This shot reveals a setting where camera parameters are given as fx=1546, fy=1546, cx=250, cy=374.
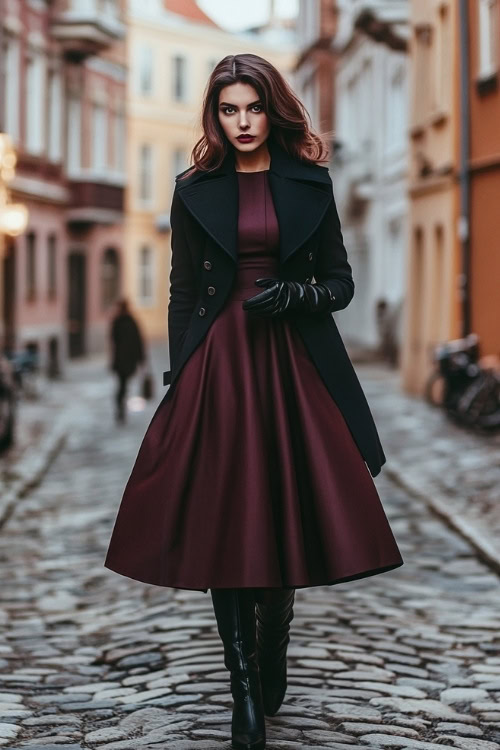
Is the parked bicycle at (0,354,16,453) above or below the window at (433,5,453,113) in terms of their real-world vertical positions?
below

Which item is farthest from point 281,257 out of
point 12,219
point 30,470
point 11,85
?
point 11,85

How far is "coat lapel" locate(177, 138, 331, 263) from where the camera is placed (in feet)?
14.1

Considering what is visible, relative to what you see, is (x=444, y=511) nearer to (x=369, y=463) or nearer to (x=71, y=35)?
(x=369, y=463)

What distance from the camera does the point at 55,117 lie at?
33.6 m

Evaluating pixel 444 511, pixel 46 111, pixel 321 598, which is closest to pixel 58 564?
pixel 321 598

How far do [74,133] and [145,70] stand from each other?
654 inches

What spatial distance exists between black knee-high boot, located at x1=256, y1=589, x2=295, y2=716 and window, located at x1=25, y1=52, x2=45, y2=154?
27.6 metres

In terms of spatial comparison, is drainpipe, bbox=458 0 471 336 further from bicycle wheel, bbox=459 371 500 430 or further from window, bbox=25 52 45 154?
window, bbox=25 52 45 154

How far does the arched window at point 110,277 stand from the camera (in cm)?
Answer: 4025

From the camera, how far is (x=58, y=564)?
852 centimetres

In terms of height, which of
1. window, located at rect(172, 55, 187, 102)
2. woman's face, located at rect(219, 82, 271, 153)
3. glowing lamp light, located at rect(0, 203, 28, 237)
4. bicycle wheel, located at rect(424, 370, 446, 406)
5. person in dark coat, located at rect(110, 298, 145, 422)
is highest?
window, located at rect(172, 55, 187, 102)

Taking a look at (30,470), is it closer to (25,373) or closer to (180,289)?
(180,289)

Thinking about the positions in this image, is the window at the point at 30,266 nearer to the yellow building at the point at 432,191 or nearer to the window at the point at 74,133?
the window at the point at 74,133

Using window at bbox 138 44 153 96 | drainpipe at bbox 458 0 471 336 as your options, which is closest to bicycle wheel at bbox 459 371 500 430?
drainpipe at bbox 458 0 471 336
